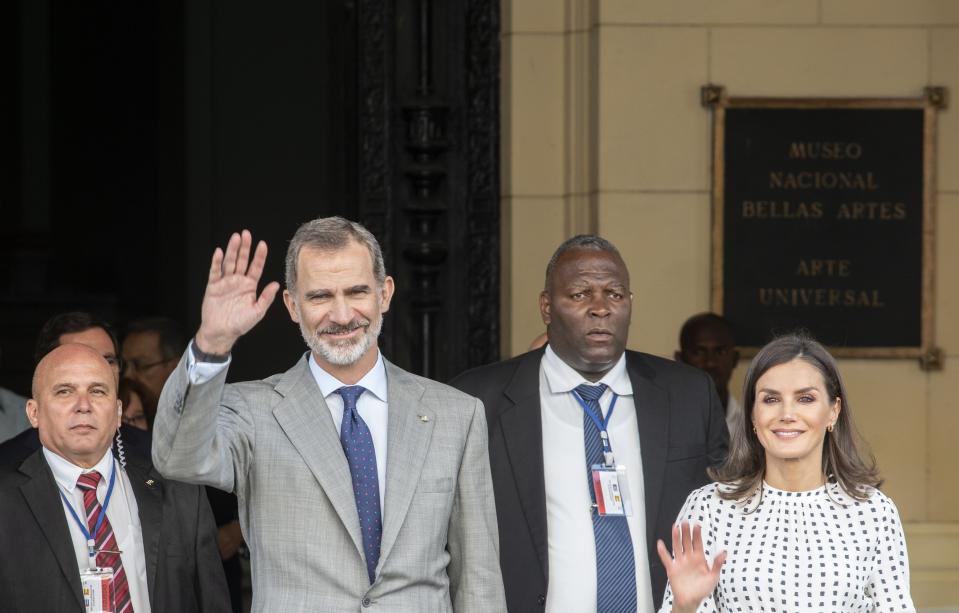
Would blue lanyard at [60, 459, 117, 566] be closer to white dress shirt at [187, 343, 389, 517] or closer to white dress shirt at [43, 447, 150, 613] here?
white dress shirt at [43, 447, 150, 613]

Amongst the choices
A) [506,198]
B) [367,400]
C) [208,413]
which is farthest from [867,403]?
[208,413]

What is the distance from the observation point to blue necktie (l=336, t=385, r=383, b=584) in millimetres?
4098

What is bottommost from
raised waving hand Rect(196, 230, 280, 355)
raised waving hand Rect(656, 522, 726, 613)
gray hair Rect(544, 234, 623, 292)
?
raised waving hand Rect(656, 522, 726, 613)

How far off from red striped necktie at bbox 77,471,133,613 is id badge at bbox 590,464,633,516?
1.43m

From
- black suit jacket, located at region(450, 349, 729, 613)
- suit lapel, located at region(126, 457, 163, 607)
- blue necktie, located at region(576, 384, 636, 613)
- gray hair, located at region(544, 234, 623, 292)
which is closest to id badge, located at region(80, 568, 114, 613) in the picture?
suit lapel, located at region(126, 457, 163, 607)

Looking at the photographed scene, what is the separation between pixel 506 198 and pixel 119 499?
137 inches

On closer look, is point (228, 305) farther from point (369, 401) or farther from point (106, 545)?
point (106, 545)

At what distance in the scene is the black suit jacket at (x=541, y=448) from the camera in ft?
16.1

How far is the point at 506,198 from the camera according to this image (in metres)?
7.84

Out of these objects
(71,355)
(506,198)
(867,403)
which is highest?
(506,198)

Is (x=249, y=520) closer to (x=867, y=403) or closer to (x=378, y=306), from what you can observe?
(x=378, y=306)

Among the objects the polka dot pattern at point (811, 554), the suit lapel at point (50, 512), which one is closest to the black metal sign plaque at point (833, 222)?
the polka dot pattern at point (811, 554)

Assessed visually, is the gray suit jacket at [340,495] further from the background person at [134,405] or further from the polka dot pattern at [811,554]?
the background person at [134,405]

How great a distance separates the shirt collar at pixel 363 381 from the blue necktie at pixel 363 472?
21 millimetres
